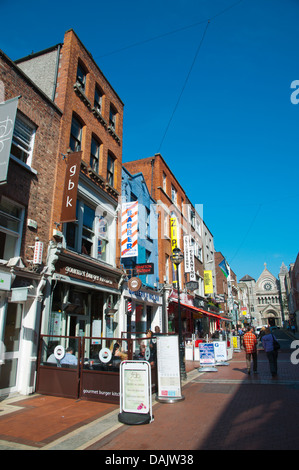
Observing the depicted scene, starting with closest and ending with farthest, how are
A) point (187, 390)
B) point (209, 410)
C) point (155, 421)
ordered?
point (155, 421), point (209, 410), point (187, 390)

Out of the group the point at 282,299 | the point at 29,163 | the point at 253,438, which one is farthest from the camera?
the point at 282,299

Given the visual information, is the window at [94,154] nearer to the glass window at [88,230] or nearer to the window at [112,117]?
the glass window at [88,230]

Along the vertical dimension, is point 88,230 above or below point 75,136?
below

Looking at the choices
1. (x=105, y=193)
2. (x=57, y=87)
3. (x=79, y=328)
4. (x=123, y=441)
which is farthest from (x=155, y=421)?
(x=57, y=87)

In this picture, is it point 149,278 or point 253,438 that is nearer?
point 253,438

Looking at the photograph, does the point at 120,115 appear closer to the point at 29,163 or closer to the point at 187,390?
the point at 29,163

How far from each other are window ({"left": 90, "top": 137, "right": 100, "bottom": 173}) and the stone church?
327ft

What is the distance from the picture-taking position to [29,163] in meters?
10.5

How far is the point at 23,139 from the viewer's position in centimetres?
1046

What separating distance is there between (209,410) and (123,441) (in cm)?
264

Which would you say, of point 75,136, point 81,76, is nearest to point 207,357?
point 75,136

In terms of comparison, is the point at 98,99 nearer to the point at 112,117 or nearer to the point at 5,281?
the point at 112,117

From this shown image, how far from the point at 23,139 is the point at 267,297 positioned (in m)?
117

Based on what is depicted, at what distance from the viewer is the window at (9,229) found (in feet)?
30.2
